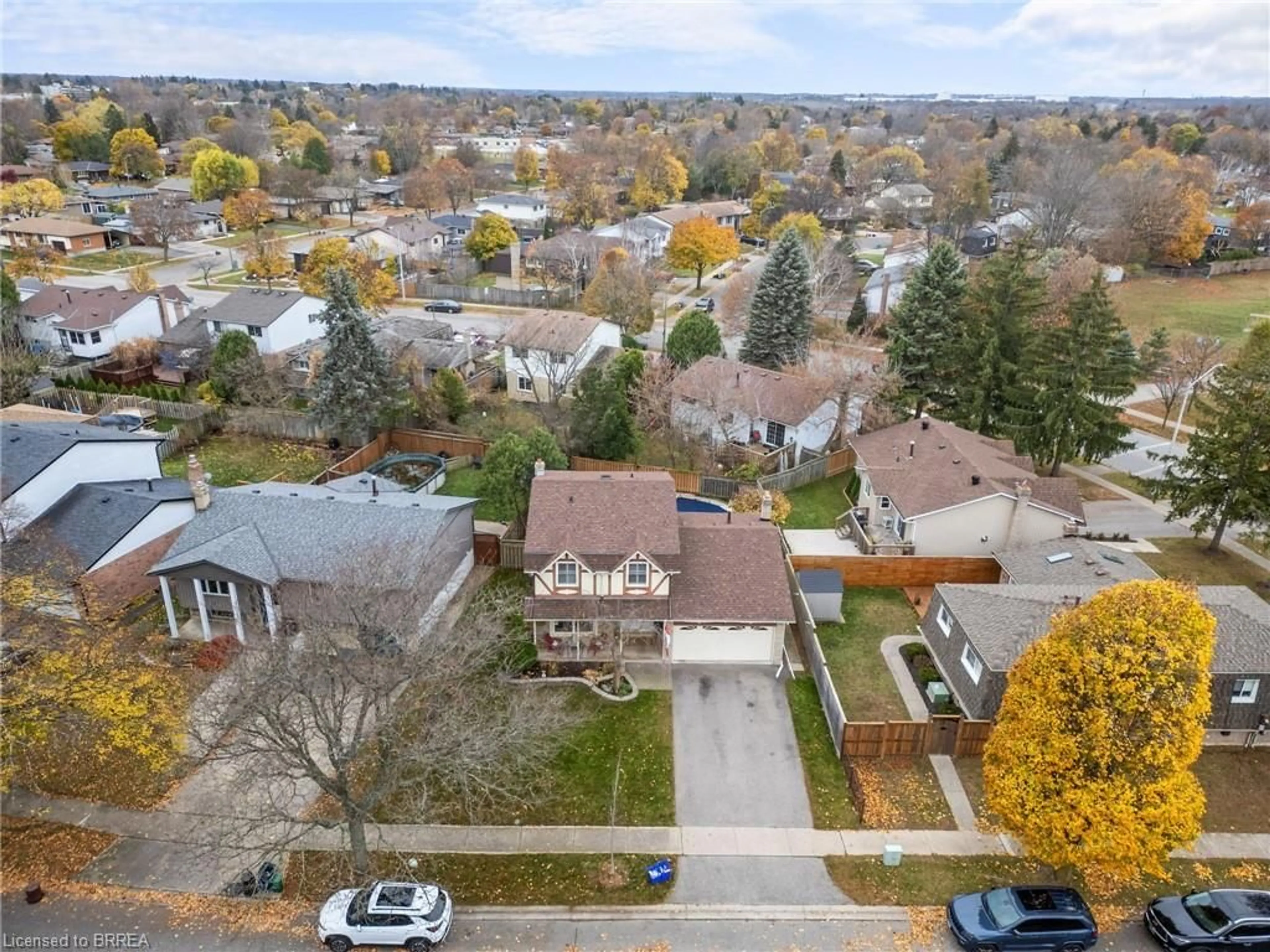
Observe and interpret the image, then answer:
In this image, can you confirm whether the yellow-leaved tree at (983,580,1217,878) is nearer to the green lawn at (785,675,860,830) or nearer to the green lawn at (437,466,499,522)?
the green lawn at (785,675,860,830)

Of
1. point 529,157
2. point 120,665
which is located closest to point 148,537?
point 120,665

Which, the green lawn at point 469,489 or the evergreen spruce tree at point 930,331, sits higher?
the evergreen spruce tree at point 930,331

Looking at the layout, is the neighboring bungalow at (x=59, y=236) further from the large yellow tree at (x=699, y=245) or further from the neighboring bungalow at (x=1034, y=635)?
the neighboring bungalow at (x=1034, y=635)

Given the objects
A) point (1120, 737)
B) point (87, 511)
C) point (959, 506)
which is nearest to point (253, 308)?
point (87, 511)

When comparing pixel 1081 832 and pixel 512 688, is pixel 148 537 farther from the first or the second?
pixel 1081 832

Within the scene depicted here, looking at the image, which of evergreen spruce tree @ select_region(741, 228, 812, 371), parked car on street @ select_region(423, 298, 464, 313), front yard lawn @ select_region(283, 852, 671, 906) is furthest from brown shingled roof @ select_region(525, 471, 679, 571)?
parked car on street @ select_region(423, 298, 464, 313)

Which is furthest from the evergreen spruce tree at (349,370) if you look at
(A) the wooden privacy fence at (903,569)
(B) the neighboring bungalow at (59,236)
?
(B) the neighboring bungalow at (59,236)
